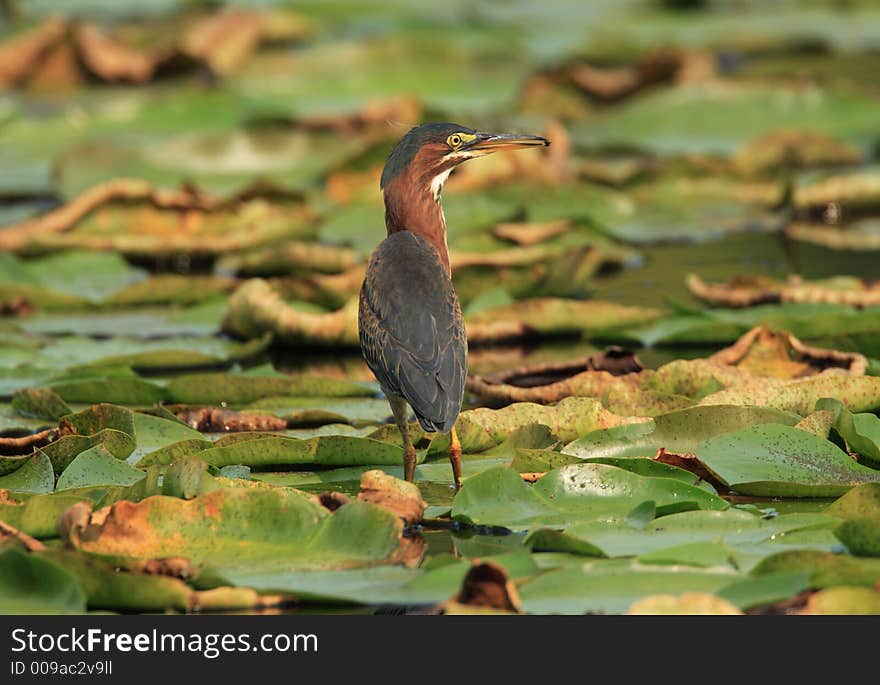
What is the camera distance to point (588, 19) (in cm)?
1619

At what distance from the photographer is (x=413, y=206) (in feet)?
18.7

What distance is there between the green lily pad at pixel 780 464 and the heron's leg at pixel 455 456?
0.74 meters

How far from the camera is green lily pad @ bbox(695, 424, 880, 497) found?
457 centimetres

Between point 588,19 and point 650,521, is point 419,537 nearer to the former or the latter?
point 650,521

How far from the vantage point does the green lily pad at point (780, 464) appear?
457 centimetres

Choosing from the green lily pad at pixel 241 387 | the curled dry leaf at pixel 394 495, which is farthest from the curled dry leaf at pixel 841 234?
the curled dry leaf at pixel 394 495

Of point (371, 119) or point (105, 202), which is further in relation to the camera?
point (371, 119)

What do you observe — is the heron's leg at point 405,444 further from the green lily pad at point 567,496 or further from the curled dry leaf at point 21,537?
the curled dry leaf at point 21,537

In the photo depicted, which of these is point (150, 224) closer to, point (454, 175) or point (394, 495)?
point (454, 175)

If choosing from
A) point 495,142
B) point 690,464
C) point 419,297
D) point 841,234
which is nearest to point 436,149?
point 495,142

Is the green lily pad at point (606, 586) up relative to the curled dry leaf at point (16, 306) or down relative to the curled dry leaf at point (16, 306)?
up

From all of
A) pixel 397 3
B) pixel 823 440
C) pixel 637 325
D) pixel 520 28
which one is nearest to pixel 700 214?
pixel 637 325

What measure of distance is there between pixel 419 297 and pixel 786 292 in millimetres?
2352

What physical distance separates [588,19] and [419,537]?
Answer: 1249 centimetres
